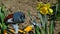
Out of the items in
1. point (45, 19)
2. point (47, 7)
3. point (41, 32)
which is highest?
point (47, 7)

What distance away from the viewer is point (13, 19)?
192 cm

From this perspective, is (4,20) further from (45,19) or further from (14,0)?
(14,0)

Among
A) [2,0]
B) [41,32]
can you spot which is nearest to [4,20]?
[41,32]

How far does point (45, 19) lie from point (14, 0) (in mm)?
1564

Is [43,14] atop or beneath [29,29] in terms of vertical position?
atop

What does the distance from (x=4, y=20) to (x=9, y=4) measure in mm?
1393

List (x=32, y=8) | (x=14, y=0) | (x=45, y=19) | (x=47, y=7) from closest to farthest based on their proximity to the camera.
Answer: (x=47, y=7)
(x=45, y=19)
(x=32, y=8)
(x=14, y=0)

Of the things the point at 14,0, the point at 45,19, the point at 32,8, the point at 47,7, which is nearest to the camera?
the point at 47,7

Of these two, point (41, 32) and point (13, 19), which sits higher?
point (13, 19)

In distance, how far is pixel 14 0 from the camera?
11.5 feet

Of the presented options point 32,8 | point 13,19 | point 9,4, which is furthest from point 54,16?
point 9,4

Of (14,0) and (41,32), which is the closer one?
(41,32)

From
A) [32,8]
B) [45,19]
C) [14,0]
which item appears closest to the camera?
[45,19]

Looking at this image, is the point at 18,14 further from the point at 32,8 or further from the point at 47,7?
the point at 32,8
